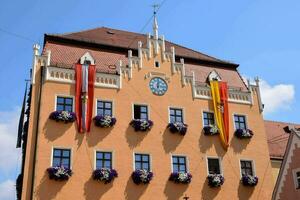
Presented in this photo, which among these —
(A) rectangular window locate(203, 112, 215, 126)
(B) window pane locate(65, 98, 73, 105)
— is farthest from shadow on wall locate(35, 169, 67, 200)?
(A) rectangular window locate(203, 112, 215, 126)

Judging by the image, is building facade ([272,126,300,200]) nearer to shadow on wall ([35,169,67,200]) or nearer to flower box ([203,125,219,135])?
flower box ([203,125,219,135])

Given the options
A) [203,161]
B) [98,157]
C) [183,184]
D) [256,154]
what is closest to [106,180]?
[98,157]

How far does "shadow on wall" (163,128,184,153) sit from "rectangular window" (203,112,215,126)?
2.74 m

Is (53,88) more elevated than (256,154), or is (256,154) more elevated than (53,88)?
(53,88)

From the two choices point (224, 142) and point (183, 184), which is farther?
point (224, 142)

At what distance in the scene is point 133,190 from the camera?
1150 inches

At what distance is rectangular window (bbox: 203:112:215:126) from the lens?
3388 cm

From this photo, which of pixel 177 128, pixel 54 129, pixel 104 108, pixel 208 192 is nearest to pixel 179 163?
pixel 177 128

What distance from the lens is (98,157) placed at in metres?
29.2

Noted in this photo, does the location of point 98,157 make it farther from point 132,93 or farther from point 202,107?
point 202,107

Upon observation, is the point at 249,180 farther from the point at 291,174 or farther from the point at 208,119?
the point at 208,119

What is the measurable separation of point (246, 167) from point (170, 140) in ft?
21.6

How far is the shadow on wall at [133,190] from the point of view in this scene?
29.0 metres

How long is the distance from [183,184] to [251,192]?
5.72 meters
